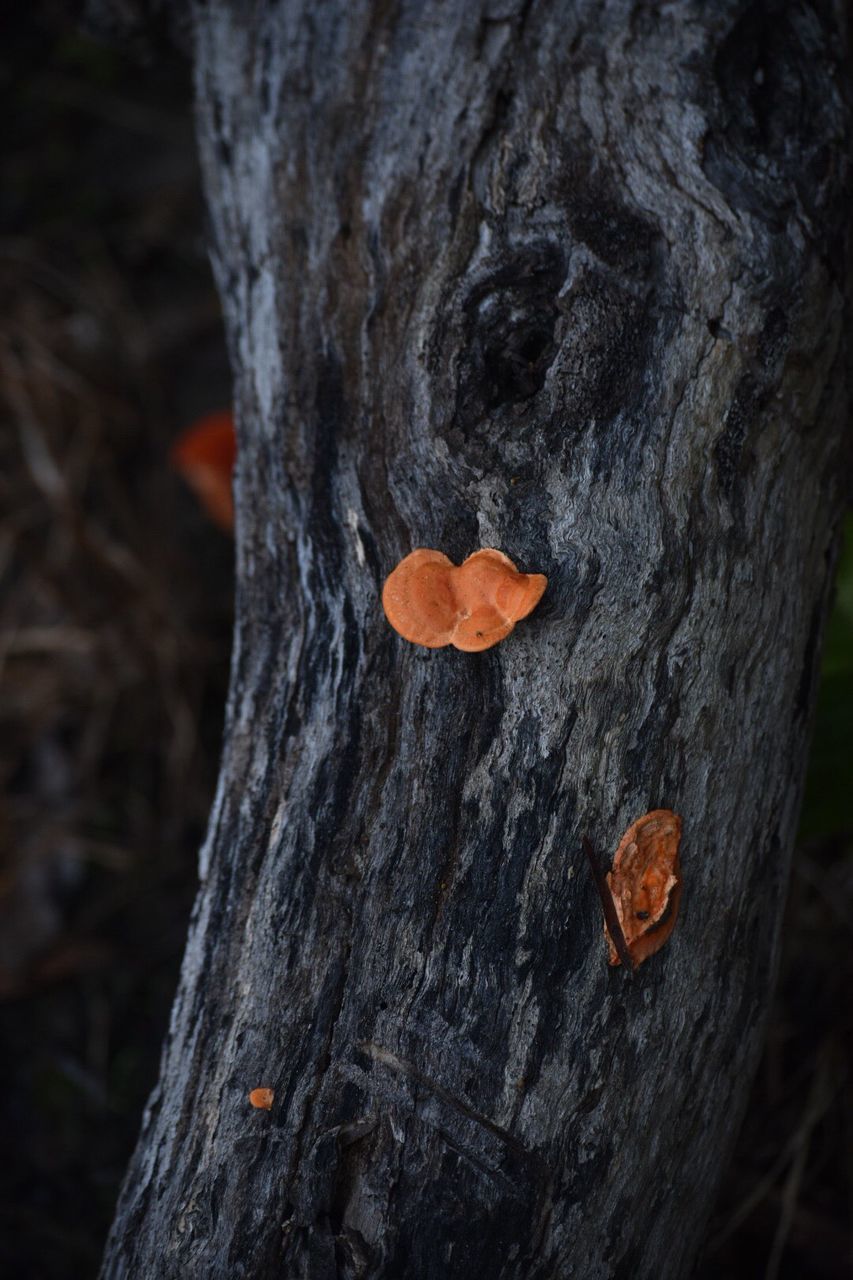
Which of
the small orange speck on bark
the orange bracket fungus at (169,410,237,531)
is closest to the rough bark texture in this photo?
the small orange speck on bark

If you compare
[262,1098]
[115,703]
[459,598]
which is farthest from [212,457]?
[262,1098]

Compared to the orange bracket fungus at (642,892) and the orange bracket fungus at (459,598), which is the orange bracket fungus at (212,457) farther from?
the orange bracket fungus at (642,892)

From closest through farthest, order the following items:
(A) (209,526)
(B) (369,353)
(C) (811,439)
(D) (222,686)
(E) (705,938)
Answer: (E) (705,938) → (C) (811,439) → (B) (369,353) → (D) (222,686) → (A) (209,526)

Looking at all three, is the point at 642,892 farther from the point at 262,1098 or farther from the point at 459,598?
the point at 262,1098

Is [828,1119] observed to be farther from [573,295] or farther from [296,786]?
[573,295]

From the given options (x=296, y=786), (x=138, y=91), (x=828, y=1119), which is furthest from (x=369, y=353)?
(x=138, y=91)

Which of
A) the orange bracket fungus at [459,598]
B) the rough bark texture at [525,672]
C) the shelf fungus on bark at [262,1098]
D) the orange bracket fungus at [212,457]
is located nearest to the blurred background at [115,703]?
the orange bracket fungus at [212,457]

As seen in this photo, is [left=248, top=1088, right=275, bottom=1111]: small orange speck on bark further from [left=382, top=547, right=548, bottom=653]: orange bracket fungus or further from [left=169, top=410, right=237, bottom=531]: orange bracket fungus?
[left=169, top=410, right=237, bottom=531]: orange bracket fungus
